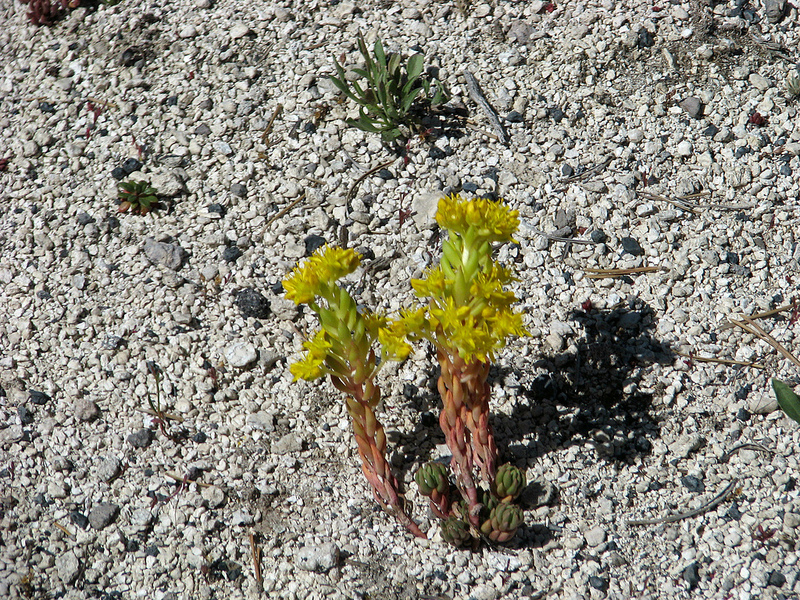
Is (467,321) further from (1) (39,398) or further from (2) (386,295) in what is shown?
(1) (39,398)

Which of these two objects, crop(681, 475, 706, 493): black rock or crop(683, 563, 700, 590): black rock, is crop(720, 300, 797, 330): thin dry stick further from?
crop(683, 563, 700, 590): black rock

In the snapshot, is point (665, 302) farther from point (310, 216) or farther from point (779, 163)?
point (310, 216)

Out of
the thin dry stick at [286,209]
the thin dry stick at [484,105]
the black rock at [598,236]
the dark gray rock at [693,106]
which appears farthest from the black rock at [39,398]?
the dark gray rock at [693,106]

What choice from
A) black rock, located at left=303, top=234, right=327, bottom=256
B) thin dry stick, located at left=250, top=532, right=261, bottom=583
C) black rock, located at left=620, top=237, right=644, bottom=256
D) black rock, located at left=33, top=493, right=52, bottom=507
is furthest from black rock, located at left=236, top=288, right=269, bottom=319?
black rock, located at left=620, top=237, right=644, bottom=256

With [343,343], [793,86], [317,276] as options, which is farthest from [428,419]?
[793,86]

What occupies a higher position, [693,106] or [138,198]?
[138,198]

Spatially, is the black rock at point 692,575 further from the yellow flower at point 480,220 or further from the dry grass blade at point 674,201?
the dry grass blade at point 674,201

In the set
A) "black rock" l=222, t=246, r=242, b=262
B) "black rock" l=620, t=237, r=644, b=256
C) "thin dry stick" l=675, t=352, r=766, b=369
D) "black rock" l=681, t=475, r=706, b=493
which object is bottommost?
"black rock" l=681, t=475, r=706, b=493
